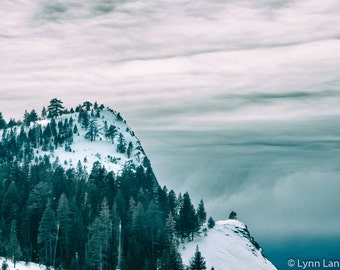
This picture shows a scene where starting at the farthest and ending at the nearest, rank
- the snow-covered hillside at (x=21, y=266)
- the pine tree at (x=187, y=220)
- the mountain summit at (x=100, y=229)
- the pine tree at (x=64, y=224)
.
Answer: the pine tree at (x=187, y=220), the pine tree at (x=64, y=224), the mountain summit at (x=100, y=229), the snow-covered hillside at (x=21, y=266)

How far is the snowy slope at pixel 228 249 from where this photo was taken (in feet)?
434

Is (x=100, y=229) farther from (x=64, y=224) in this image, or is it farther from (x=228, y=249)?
(x=228, y=249)

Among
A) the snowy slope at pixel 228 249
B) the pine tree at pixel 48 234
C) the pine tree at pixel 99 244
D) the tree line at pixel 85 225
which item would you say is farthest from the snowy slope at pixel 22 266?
the snowy slope at pixel 228 249

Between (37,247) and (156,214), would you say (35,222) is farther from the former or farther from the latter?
(156,214)

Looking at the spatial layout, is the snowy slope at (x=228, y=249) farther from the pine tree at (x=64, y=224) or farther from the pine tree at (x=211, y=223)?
the pine tree at (x=64, y=224)

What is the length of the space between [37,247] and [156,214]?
28228 mm

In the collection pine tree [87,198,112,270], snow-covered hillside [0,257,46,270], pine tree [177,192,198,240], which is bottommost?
snow-covered hillside [0,257,46,270]

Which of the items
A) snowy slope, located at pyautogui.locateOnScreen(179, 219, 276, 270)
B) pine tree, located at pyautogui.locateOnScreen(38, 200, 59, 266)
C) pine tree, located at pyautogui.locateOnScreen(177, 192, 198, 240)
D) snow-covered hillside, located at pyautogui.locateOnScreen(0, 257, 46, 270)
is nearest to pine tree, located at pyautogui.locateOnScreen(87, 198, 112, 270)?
pine tree, located at pyautogui.locateOnScreen(38, 200, 59, 266)

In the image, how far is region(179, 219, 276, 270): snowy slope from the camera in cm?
13225

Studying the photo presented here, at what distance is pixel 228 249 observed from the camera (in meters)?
143

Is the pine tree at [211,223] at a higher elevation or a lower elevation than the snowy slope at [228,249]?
higher

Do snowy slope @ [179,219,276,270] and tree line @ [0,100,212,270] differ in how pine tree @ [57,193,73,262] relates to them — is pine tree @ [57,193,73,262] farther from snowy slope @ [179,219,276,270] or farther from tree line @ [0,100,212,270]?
snowy slope @ [179,219,276,270]

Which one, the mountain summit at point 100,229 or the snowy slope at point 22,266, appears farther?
the mountain summit at point 100,229

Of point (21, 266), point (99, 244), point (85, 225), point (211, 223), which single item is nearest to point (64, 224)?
point (85, 225)
